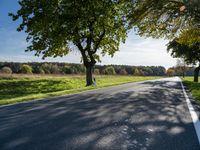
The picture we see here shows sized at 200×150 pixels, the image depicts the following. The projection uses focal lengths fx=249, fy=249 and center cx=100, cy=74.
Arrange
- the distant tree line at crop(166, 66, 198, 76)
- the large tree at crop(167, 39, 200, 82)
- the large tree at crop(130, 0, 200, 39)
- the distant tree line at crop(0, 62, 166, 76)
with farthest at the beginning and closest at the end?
the distant tree line at crop(166, 66, 198, 76)
the distant tree line at crop(0, 62, 166, 76)
the large tree at crop(167, 39, 200, 82)
the large tree at crop(130, 0, 200, 39)

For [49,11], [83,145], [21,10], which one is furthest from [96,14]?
[83,145]

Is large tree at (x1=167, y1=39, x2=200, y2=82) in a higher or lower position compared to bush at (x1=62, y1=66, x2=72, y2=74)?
higher

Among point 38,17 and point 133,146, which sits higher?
point 38,17

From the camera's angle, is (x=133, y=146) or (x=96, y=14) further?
(x=96, y=14)

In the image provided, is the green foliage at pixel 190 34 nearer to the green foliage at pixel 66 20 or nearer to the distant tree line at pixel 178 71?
the green foliage at pixel 66 20

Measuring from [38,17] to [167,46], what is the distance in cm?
2830

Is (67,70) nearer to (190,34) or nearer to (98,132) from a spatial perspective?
(190,34)

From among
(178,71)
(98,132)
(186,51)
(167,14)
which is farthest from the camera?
(178,71)

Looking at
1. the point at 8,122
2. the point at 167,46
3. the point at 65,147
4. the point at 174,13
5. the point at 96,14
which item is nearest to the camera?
the point at 65,147

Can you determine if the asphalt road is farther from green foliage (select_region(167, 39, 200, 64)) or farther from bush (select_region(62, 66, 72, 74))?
bush (select_region(62, 66, 72, 74))

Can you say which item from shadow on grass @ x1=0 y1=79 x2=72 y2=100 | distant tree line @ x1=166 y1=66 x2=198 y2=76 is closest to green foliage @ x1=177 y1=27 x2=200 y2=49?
shadow on grass @ x1=0 y1=79 x2=72 y2=100

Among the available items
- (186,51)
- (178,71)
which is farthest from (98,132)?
(178,71)

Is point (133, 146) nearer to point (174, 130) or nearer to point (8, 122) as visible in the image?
point (174, 130)

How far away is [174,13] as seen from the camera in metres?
16.6
